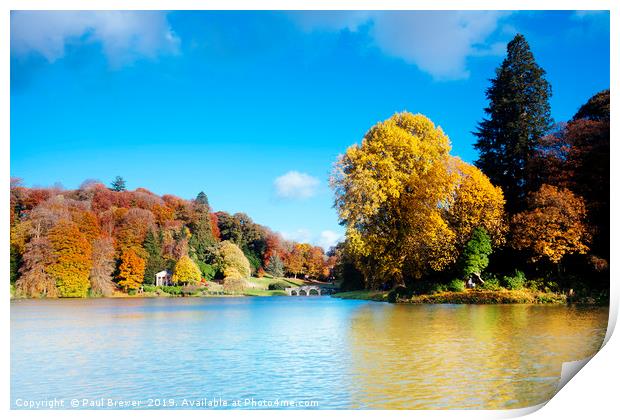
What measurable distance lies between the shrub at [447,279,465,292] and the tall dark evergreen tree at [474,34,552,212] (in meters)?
2.58

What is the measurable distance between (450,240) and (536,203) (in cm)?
318

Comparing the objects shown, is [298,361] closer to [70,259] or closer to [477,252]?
[70,259]

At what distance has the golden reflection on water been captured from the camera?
5.45 metres

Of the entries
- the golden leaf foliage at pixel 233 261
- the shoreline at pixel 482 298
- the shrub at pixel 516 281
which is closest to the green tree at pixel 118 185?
the shoreline at pixel 482 298

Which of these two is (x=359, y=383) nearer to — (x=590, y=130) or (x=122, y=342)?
(x=122, y=342)

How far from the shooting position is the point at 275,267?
26375 millimetres

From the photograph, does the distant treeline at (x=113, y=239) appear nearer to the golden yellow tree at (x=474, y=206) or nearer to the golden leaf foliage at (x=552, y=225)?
the golden yellow tree at (x=474, y=206)

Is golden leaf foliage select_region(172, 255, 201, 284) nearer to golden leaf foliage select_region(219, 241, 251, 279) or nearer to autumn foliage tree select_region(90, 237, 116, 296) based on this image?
golden leaf foliage select_region(219, 241, 251, 279)

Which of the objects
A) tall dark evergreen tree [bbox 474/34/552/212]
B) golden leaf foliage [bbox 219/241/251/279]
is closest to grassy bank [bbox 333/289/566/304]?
tall dark evergreen tree [bbox 474/34/552/212]

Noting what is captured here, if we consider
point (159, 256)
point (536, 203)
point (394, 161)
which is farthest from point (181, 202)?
point (536, 203)

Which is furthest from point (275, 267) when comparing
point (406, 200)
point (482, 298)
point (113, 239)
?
point (113, 239)

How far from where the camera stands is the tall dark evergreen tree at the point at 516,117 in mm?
16562

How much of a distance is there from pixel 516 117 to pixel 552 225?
4.68 m
